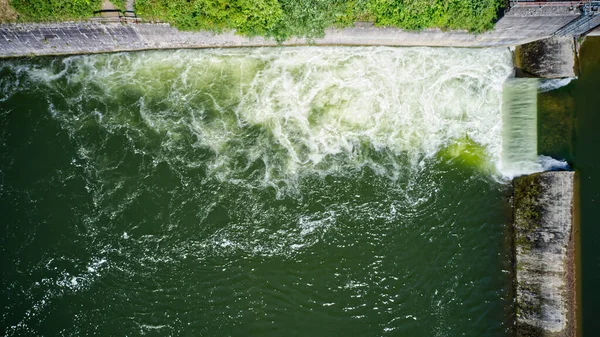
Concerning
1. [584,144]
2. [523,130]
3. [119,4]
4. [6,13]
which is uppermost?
[119,4]

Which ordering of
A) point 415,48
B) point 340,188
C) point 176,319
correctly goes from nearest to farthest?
point 176,319 → point 340,188 → point 415,48

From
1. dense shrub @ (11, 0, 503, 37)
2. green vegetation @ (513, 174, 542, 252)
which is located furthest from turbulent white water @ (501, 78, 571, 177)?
dense shrub @ (11, 0, 503, 37)

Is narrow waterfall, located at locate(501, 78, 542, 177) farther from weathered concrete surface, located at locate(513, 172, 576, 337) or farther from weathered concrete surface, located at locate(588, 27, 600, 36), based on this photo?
weathered concrete surface, located at locate(588, 27, 600, 36)

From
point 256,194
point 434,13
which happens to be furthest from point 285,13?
point 256,194

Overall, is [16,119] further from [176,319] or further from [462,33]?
[462,33]

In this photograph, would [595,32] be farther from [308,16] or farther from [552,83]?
[308,16]

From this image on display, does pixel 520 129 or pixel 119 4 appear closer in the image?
pixel 119 4

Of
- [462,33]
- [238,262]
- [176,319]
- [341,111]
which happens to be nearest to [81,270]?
[176,319]
